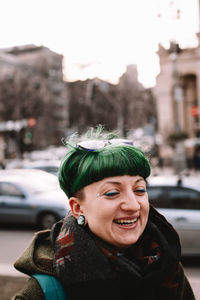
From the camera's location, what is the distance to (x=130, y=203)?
1.57m

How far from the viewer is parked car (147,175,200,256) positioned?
7055 millimetres

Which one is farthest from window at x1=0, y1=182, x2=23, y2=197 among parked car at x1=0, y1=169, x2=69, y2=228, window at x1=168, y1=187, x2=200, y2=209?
window at x1=168, y1=187, x2=200, y2=209

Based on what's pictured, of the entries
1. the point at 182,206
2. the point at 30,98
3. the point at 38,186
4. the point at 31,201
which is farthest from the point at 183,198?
the point at 30,98

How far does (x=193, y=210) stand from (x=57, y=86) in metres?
79.0

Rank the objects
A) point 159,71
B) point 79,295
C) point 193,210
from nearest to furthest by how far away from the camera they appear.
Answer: point 79,295, point 193,210, point 159,71

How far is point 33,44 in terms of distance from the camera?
8238cm

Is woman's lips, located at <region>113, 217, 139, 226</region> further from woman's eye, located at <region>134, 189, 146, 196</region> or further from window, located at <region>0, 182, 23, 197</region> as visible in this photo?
window, located at <region>0, 182, 23, 197</region>

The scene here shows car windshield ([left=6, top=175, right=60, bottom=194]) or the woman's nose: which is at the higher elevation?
the woman's nose

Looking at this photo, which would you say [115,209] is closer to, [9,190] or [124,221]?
[124,221]

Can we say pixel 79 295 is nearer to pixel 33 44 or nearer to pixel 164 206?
pixel 164 206

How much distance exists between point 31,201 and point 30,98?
131ft

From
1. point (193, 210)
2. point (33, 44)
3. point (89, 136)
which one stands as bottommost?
point (193, 210)

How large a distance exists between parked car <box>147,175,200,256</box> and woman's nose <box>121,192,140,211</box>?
5.74 meters

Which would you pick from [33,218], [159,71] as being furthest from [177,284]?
[159,71]
